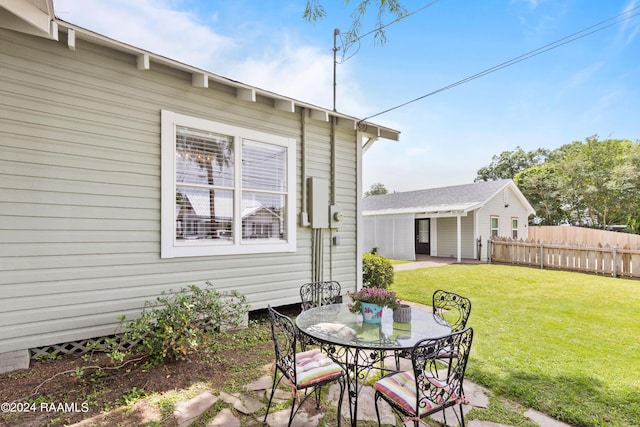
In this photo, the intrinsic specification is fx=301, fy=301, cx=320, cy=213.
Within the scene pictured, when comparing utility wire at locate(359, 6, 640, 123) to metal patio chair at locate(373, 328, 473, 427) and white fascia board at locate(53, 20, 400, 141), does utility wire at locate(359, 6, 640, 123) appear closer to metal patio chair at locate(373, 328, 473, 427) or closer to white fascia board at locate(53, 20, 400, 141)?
white fascia board at locate(53, 20, 400, 141)

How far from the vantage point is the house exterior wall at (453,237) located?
1368cm

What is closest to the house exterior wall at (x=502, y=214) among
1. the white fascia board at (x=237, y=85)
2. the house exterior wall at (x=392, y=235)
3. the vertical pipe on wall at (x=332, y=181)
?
the house exterior wall at (x=392, y=235)

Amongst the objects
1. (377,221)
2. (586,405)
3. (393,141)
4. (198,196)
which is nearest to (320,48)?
(393,141)

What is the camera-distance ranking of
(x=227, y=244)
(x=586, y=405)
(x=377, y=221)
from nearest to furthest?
(x=586, y=405) < (x=227, y=244) < (x=377, y=221)

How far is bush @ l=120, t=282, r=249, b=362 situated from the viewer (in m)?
3.04

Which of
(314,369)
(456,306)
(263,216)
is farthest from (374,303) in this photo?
(263,216)

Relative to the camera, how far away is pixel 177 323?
313 cm

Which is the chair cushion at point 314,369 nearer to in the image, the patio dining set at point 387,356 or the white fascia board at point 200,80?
the patio dining set at point 387,356

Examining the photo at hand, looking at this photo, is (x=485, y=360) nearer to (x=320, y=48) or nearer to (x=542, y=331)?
(x=542, y=331)

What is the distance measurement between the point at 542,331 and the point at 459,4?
537 centimetres

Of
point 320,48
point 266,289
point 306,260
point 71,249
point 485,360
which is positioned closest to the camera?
point 71,249

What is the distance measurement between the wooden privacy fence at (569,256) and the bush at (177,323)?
10960 millimetres

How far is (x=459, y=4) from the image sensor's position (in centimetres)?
501

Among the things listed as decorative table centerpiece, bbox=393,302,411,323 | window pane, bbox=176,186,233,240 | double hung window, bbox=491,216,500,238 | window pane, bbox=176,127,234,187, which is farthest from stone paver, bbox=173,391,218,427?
double hung window, bbox=491,216,500,238
